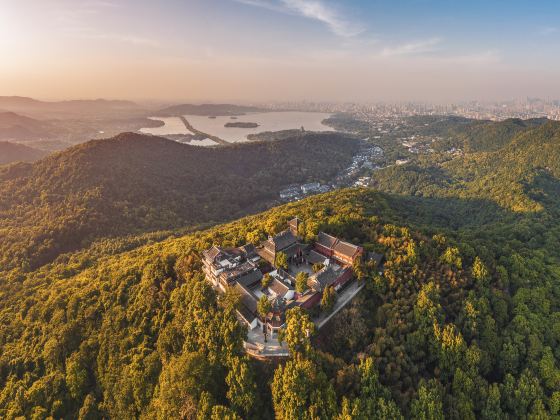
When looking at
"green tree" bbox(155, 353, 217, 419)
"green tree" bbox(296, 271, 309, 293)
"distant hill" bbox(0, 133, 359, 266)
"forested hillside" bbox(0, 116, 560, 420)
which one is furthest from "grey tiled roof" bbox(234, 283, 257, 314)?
"distant hill" bbox(0, 133, 359, 266)

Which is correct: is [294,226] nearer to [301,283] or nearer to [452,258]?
[301,283]

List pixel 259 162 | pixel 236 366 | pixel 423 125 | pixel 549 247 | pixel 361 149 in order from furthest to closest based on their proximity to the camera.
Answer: pixel 423 125, pixel 361 149, pixel 259 162, pixel 549 247, pixel 236 366

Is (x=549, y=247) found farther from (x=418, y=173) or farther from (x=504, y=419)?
(x=418, y=173)

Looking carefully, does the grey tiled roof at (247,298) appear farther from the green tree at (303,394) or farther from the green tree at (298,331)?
the green tree at (303,394)

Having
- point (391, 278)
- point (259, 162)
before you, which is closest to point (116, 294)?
point (391, 278)

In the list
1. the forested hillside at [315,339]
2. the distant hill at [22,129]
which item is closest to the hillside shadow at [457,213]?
the forested hillside at [315,339]

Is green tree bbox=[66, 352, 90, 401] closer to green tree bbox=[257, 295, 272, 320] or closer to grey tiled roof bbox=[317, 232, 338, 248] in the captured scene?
green tree bbox=[257, 295, 272, 320]
